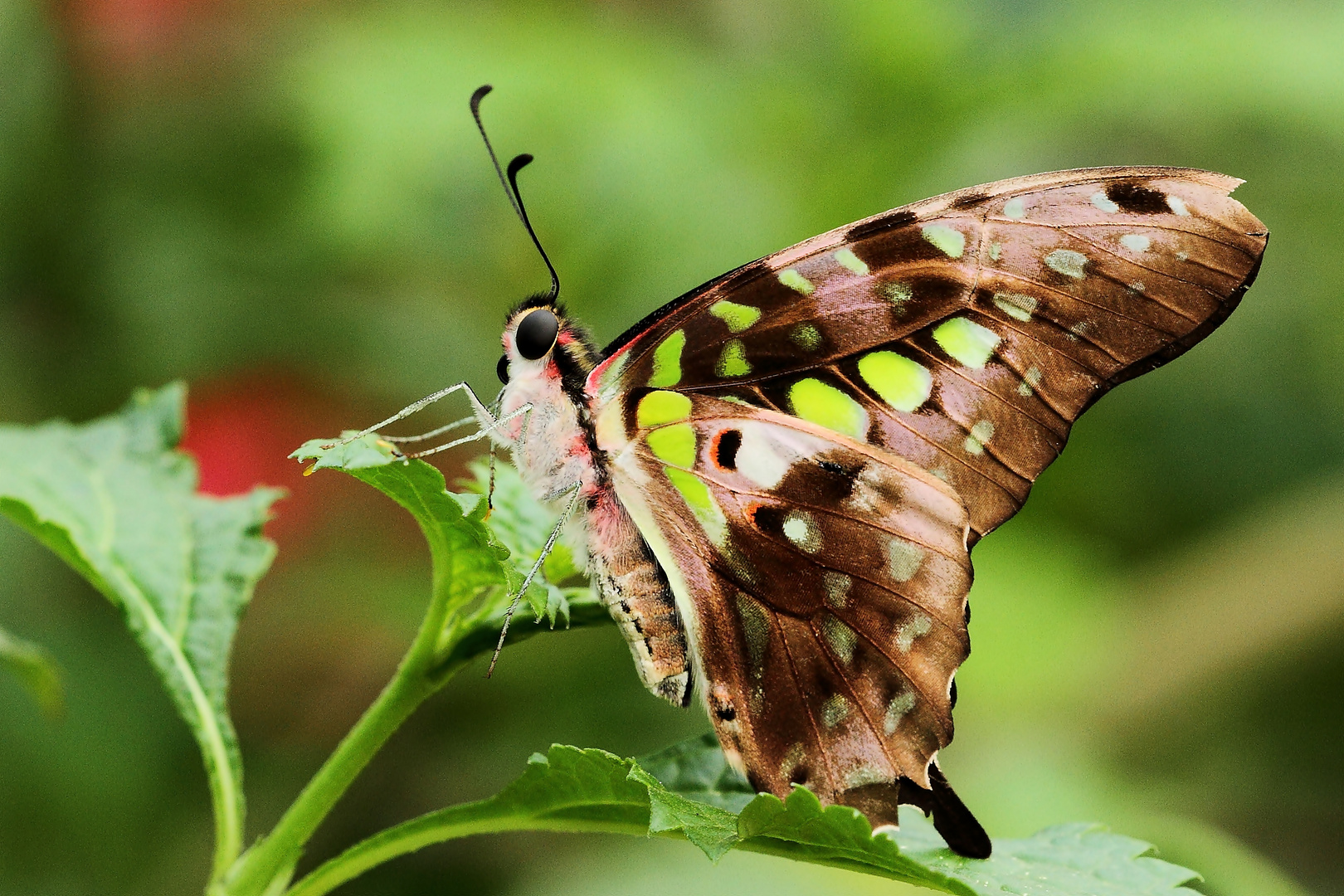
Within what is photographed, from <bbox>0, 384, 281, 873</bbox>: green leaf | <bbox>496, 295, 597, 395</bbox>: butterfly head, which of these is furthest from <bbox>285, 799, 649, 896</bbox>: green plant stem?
<bbox>496, 295, 597, 395</bbox>: butterfly head

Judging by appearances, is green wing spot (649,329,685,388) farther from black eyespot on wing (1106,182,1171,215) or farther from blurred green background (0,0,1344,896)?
blurred green background (0,0,1344,896)

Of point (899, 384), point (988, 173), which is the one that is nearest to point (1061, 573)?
point (988, 173)

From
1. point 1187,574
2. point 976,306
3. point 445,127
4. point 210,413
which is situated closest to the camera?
point 976,306

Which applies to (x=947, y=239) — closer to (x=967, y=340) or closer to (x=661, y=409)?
(x=967, y=340)

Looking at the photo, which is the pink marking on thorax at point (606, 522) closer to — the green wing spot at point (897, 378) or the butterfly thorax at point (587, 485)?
the butterfly thorax at point (587, 485)

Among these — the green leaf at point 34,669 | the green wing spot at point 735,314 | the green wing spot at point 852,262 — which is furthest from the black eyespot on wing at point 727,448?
the green leaf at point 34,669

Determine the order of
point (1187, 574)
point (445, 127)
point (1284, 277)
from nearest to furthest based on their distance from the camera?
1. point (445, 127)
2. point (1187, 574)
3. point (1284, 277)

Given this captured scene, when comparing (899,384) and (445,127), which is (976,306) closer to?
(899,384)
